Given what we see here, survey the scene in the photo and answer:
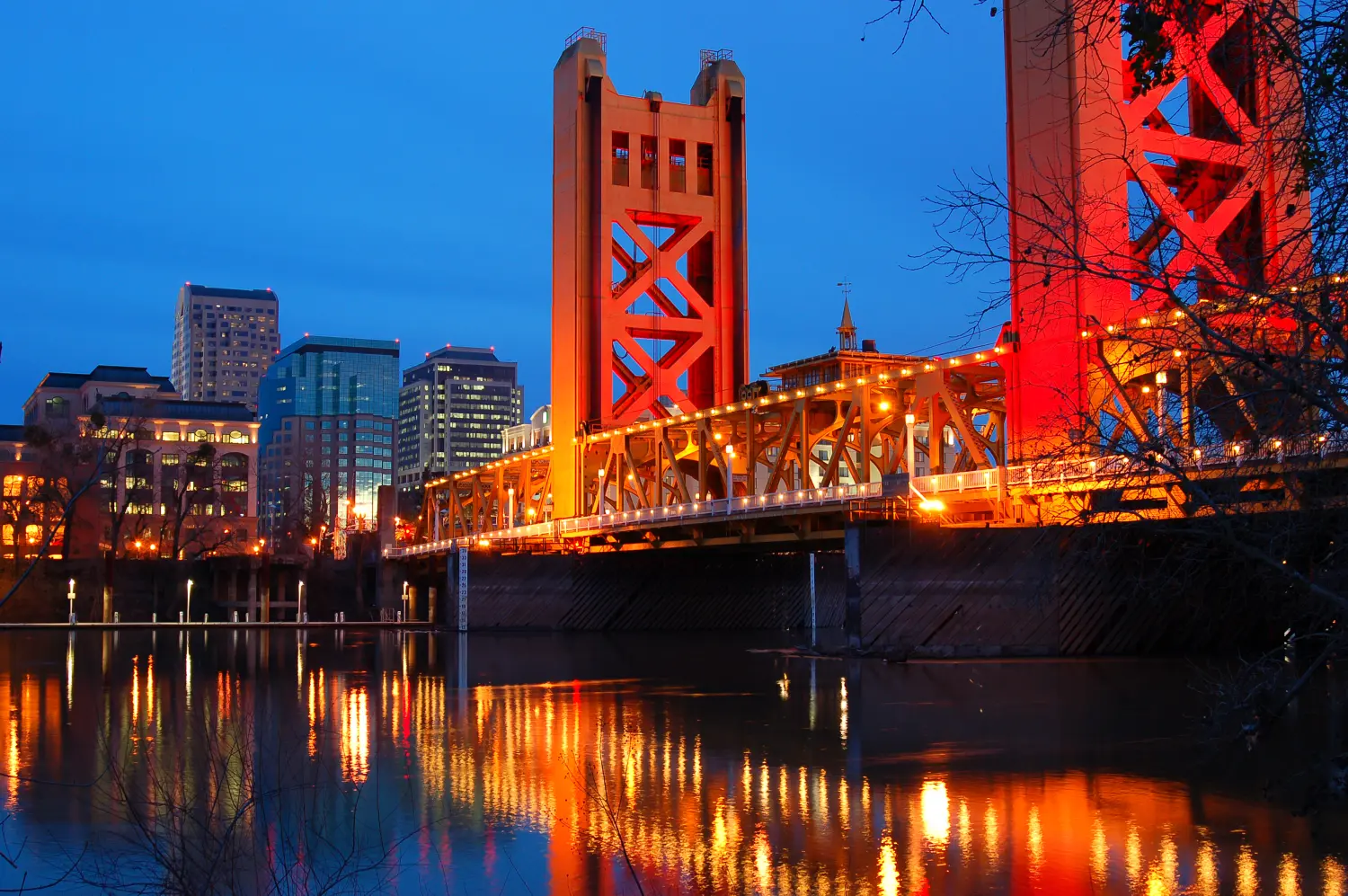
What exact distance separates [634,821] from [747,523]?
44.7 m

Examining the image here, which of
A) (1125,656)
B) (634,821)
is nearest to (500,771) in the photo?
(634,821)

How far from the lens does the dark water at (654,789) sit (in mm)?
12523

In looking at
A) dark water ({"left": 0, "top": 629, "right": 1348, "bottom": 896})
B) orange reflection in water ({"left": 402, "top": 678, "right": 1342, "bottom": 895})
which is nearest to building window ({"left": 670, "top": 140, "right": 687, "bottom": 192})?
dark water ({"left": 0, "top": 629, "right": 1348, "bottom": 896})

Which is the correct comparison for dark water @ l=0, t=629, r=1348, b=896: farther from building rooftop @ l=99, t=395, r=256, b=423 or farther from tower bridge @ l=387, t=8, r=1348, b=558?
building rooftop @ l=99, t=395, r=256, b=423

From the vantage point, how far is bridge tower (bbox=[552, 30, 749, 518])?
7750cm

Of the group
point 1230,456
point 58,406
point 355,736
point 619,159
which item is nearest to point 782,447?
point 619,159

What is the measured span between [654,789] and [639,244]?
206 ft

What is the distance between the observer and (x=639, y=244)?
257 ft

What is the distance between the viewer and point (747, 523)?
5981cm

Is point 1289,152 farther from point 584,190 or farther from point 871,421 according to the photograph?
point 584,190

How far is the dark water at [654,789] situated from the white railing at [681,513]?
53.5ft

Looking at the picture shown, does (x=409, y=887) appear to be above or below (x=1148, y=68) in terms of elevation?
below

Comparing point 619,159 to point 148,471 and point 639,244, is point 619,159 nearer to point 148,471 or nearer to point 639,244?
point 639,244

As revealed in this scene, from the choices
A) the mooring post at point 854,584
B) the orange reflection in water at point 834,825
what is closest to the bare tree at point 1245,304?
the orange reflection in water at point 834,825
